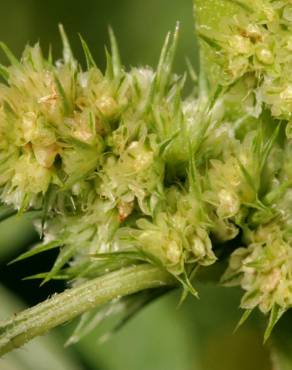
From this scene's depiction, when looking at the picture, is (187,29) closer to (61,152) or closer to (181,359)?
(181,359)

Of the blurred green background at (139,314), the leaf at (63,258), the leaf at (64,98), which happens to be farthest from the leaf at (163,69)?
the blurred green background at (139,314)

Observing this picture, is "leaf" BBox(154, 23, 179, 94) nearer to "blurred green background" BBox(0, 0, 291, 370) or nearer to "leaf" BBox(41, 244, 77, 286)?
"leaf" BBox(41, 244, 77, 286)

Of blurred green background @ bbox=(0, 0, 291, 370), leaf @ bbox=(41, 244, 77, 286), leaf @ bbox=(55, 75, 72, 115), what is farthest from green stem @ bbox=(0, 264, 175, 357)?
blurred green background @ bbox=(0, 0, 291, 370)

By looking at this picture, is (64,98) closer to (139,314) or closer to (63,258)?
(63,258)

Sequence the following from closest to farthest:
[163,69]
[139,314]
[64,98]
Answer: [64,98] → [163,69] → [139,314]

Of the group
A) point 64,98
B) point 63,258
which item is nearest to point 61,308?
point 63,258

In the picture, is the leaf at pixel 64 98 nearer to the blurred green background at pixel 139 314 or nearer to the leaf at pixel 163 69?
the leaf at pixel 163 69
